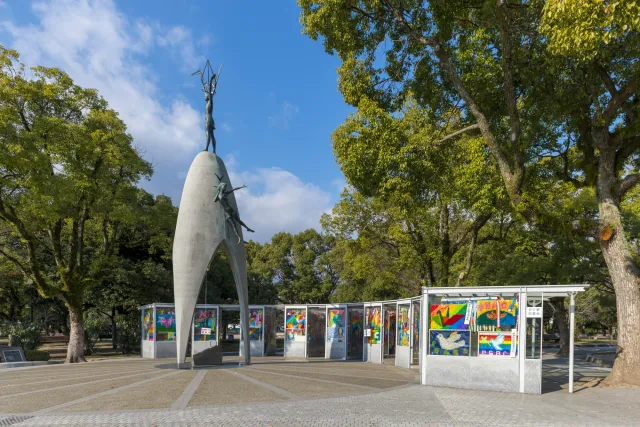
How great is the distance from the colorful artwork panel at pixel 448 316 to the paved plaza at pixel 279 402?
5.35 ft

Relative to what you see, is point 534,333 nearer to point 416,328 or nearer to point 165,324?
point 416,328

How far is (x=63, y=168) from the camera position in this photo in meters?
19.4

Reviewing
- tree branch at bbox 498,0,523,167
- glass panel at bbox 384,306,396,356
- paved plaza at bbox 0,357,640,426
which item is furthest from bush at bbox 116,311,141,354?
tree branch at bbox 498,0,523,167

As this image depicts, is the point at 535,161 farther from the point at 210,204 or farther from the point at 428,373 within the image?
the point at 210,204

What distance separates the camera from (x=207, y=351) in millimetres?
17062

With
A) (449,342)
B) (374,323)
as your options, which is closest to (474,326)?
(449,342)

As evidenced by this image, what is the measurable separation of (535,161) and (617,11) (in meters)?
7.90

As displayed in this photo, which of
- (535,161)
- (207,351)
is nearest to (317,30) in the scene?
(535,161)

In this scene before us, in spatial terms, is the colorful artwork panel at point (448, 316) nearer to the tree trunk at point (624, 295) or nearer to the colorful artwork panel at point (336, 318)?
the tree trunk at point (624, 295)

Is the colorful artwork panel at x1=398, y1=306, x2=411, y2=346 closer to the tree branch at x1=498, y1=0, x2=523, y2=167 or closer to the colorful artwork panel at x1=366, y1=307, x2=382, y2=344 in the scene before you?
the colorful artwork panel at x1=366, y1=307, x2=382, y2=344

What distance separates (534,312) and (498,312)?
859mm

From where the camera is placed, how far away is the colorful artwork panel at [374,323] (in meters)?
19.9

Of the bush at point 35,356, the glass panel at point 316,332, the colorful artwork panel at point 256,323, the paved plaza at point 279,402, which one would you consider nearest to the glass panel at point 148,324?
the bush at point 35,356

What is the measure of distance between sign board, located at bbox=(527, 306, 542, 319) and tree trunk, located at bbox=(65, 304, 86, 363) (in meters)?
18.2
